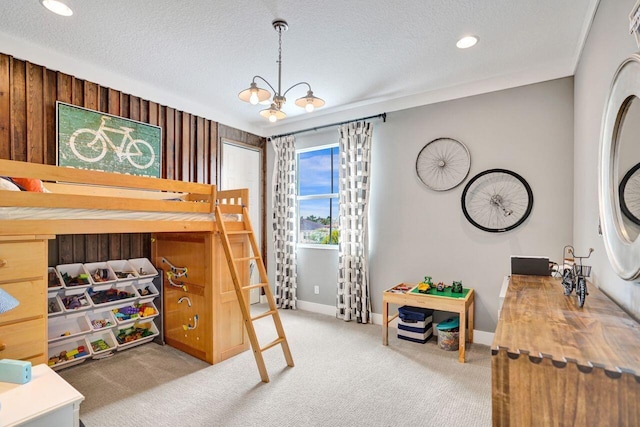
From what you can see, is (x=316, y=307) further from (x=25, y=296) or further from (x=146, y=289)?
(x=25, y=296)

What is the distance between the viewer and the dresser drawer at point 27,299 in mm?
1831

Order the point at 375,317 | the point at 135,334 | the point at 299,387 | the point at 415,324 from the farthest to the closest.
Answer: the point at 375,317
the point at 415,324
the point at 135,334
the point at 299,387

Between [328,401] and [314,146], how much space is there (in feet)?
10.8

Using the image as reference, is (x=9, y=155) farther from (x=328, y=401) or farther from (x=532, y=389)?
(x=532, y=389)

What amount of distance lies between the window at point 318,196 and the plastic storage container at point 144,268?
6.69ft

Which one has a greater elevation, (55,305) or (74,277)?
(74,277)

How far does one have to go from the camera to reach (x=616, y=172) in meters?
1.53

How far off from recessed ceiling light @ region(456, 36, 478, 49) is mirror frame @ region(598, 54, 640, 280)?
1.27 metres

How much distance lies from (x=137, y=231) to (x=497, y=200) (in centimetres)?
340

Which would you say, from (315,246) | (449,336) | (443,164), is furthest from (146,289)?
(443,164)

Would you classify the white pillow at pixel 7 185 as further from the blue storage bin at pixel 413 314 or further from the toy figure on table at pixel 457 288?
the toy figure on table at pixel 457 288

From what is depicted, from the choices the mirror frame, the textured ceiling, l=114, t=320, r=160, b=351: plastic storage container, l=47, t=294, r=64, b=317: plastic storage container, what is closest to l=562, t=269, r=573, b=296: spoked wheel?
the mirror frame

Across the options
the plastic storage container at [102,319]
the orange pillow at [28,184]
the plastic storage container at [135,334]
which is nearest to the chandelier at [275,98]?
the orange pillow at [28,184]

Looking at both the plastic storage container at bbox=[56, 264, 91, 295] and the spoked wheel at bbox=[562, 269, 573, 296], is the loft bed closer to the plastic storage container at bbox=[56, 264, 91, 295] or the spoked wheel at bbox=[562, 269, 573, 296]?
the plastic storage container at bbox=[56, 264, 91, 295]
